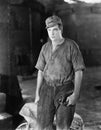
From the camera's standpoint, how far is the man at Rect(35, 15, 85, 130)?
3.88m

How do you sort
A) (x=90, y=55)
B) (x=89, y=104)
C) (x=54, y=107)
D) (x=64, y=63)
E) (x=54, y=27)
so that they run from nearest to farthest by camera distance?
(x=54, y=27) → (x=64, y=63) → (x=54, y=107) → (x=89, y=104) → (x=90, y=55)

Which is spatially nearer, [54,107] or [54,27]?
[54,27]

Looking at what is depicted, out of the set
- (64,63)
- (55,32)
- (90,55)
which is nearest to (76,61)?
(64,63)

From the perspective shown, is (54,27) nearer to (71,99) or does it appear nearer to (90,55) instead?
(71,99)

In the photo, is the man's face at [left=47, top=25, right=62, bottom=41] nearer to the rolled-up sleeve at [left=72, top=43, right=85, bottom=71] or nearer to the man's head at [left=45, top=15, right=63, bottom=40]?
the man's head at [left=45, top=15, right=63, bottom=40]

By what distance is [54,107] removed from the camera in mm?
4082

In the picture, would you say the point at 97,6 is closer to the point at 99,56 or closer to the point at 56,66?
the point at 99,56

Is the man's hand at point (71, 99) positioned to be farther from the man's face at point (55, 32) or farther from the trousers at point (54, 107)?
the man's face at point (55, 32)

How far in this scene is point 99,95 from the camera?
1078 centimetres

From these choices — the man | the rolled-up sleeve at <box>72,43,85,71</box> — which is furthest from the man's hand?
the rolled-up sleeve at <box>72,43,85,71</box>

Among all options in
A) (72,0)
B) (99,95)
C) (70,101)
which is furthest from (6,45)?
(72,0)

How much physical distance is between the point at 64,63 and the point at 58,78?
0.85 feet

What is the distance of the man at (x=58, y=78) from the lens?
3.88 m

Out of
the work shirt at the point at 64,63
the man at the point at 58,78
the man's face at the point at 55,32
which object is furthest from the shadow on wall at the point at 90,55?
the man's face at the point at 55,32
